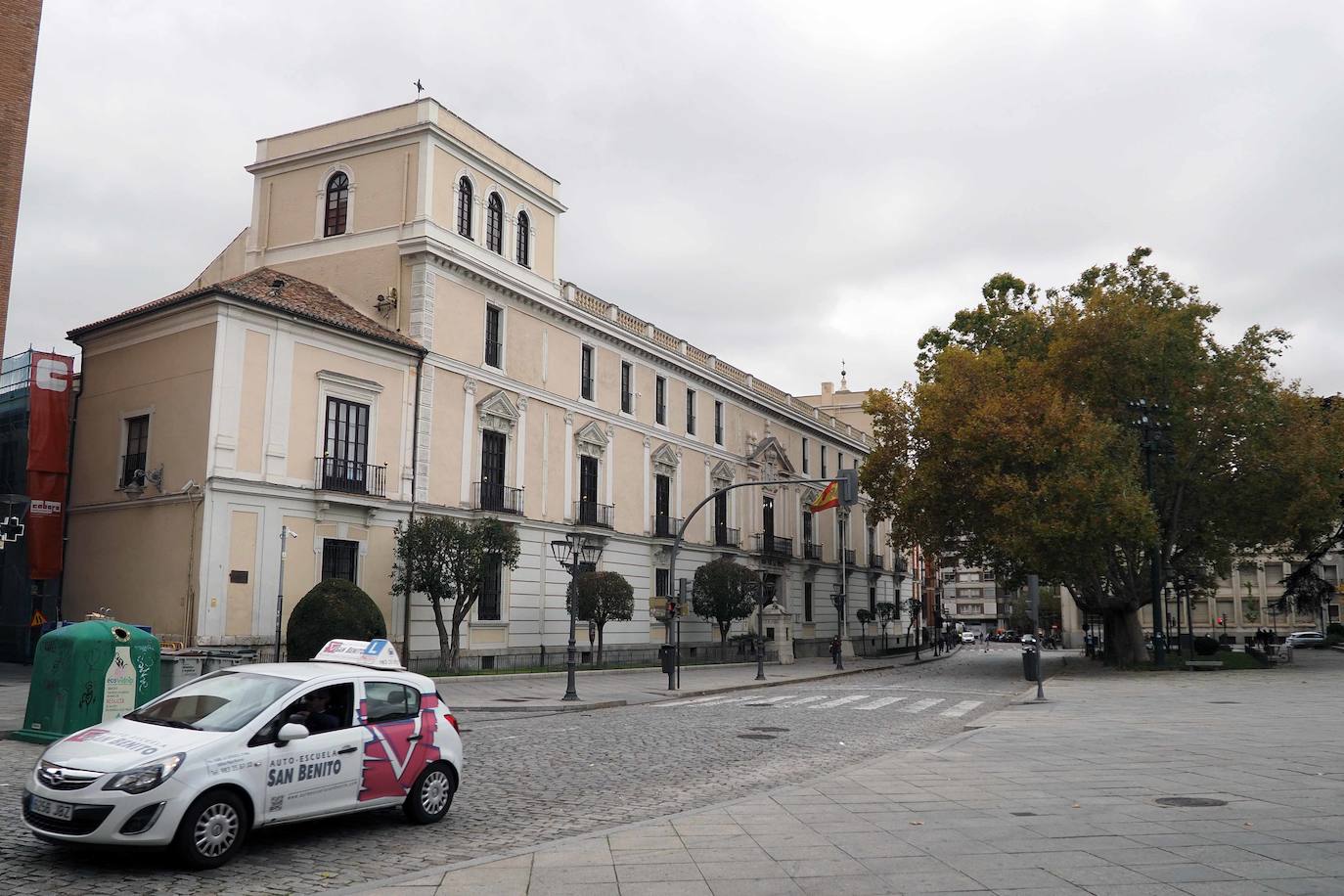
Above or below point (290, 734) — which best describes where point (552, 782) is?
below

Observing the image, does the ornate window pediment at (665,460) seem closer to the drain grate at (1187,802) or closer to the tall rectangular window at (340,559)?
the tall rectangular window at (340,559)

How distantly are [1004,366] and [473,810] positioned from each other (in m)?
32.7

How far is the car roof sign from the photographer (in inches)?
395

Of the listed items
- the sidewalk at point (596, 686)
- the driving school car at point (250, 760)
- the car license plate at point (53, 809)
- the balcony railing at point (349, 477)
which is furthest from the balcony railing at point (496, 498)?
the car license plate at point (53, 809)

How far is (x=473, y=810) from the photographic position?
10273mm

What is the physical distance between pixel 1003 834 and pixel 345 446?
24174mm

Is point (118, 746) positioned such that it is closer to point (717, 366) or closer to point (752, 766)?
point (752, 766)

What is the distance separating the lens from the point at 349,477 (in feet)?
95.7

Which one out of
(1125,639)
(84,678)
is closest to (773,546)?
(1125,639)

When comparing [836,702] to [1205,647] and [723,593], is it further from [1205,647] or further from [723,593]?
[1205,647]

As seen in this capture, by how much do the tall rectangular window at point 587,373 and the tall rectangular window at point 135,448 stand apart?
16037 millimetres

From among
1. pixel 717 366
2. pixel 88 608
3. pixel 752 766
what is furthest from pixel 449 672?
pixel 717 366

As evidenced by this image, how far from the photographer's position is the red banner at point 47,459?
94.9 ft

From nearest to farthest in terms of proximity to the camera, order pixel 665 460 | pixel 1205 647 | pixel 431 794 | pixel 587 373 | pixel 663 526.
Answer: pixel 431 794
pixel 587 373
pixel 1205 647
pixel 663 526
pixel 665 460
